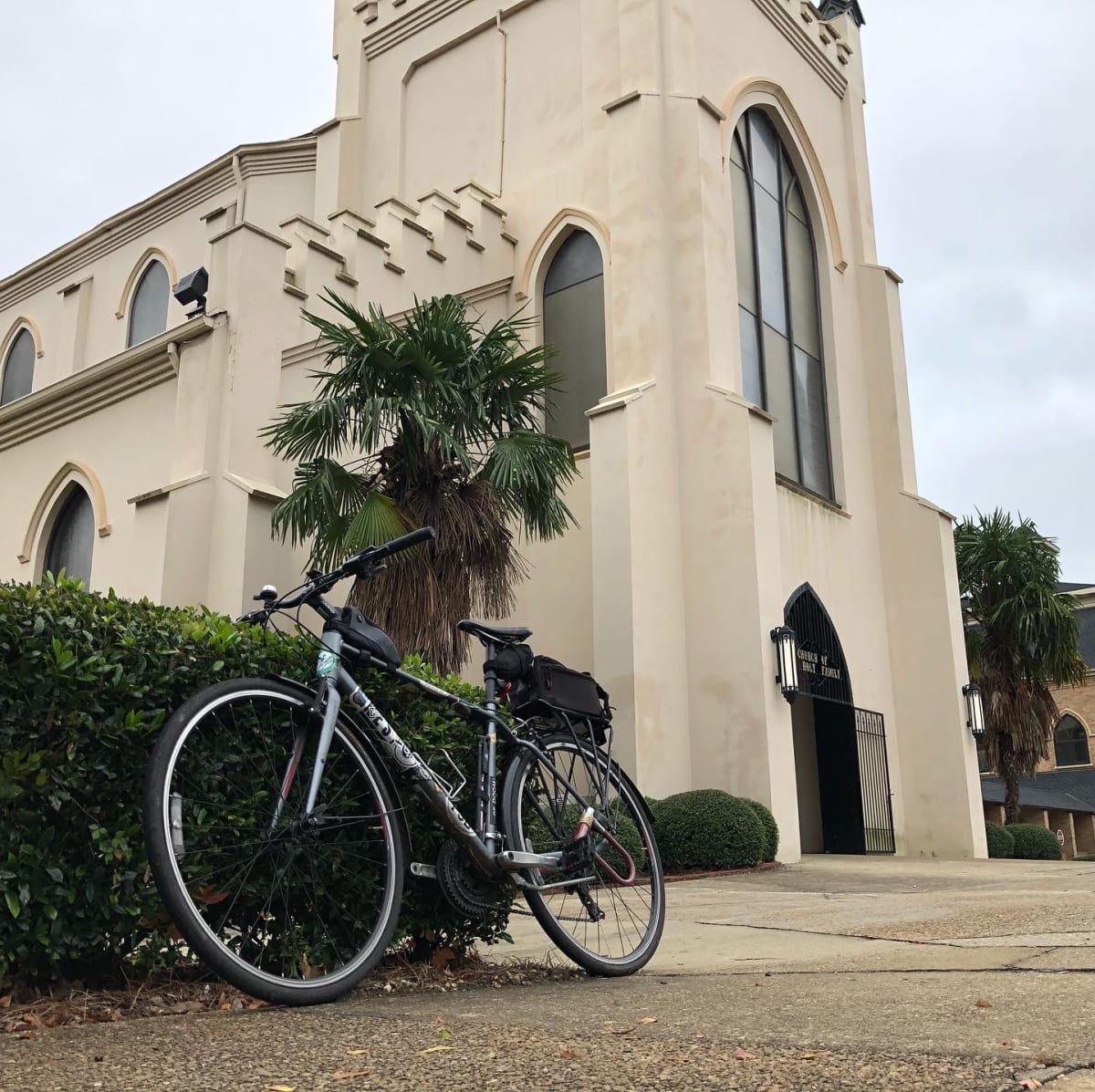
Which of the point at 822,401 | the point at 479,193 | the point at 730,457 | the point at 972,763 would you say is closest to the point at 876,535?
the point at 822,401

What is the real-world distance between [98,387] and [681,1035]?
16.0 metres

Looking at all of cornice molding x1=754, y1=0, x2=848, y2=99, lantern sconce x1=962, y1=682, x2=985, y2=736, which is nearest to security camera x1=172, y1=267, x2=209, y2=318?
cornice molding x1=754, y1=0, x2=848, y2=99

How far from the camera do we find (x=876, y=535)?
19.3 metres

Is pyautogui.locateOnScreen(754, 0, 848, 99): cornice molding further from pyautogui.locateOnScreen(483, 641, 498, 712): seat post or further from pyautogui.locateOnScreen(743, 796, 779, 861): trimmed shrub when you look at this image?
pyautogui.locateOnScreen(483, 641, 498, 712): seat post

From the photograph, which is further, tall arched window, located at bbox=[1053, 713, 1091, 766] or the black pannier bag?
tall arched window, located at bbox=[1053, 713, 1091, 766]

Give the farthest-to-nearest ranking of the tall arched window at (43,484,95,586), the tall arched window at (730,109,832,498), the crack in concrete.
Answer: the tall arched window at (730,109,832,498) < the tall arched window at (43,484,95,586) < the crack in concrete

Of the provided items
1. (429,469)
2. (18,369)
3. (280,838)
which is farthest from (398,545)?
(18,369)

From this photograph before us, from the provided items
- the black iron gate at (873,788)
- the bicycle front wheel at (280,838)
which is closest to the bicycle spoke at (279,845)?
the bicycle front wheel at (280,838)

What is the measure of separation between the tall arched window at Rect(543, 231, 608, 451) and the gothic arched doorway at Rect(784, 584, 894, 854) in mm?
4249

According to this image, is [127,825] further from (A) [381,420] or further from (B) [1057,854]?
(B) [1057,854]

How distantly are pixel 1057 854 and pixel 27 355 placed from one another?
25.6 metres

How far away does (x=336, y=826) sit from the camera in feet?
12.1

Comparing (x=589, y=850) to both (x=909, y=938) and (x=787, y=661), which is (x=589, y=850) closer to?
(x=909, y=938)

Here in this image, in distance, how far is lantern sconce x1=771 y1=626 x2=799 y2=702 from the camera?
14.0 metres
